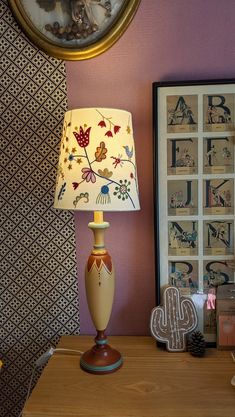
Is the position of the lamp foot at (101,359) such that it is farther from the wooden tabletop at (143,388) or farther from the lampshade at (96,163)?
the lampshade at (96,163)

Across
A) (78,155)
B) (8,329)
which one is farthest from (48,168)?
(8,329)

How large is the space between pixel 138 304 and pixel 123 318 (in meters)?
0.07

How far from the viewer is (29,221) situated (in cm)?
125

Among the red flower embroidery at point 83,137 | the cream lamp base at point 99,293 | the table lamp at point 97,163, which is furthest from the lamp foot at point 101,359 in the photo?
the red flower embroidery at point 83,137

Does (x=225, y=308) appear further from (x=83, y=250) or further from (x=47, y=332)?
(x=47, y=332)

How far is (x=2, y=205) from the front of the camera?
1254mm

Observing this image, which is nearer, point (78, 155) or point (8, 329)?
point (78, 155)

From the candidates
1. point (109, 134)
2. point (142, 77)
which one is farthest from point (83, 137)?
point (142, 77)

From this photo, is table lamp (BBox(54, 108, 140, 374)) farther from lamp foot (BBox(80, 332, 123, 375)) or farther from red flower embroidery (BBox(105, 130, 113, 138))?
lamp foot (BBox(80, 332, 123, 375))

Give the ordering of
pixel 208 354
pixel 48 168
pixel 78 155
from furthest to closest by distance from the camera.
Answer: pixel 48 168
pixel 208 354
pixel 78 155

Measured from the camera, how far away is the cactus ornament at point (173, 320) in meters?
1.11

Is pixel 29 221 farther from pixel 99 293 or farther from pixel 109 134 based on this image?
pixel 109 134

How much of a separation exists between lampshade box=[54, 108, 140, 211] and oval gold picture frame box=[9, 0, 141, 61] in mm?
332

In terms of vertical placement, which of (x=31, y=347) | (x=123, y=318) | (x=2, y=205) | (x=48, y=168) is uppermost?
(x=48, y=168)
